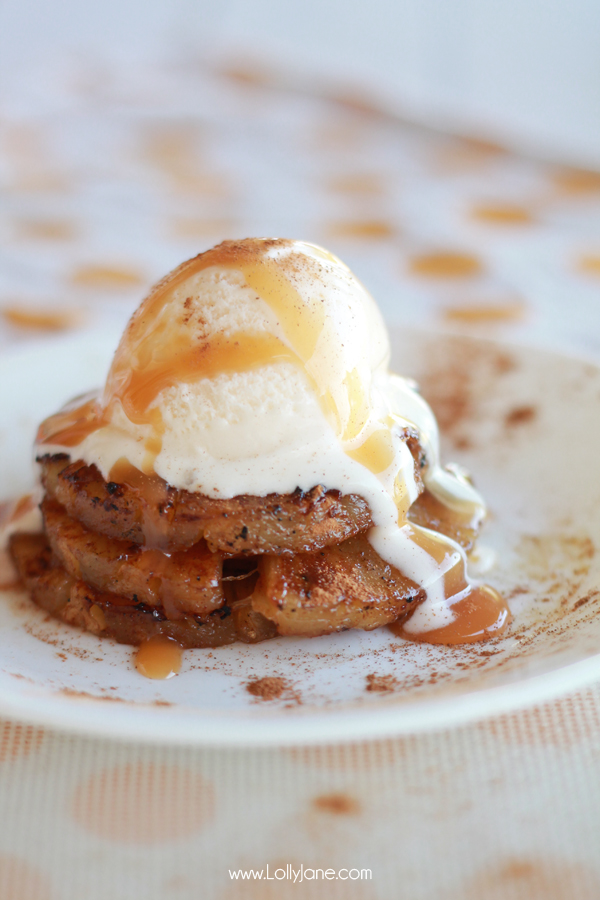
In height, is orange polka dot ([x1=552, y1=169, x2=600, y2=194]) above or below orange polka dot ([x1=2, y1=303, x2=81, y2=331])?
above

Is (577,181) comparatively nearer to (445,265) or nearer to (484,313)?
(445,265)

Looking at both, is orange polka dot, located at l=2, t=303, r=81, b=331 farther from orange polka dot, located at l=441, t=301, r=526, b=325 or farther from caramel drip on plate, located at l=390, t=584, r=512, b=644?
caramel drip on plate, located at l=390, t=584, r=512, b=644

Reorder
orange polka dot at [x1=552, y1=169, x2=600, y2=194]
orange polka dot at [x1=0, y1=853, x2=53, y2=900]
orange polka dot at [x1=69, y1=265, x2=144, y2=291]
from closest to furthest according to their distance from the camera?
1. orange polka dot at [x1=0, y1=853, x2=53, y2=900]
2. orange polka dot at [x1=69, y1=265, x2=144, y2=291]
3. orange polka dot at [x1=552, y1=169, x2=600, y2=194]

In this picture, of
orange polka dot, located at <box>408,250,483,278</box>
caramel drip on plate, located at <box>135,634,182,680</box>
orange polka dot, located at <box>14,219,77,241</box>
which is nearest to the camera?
caramel drip on plate, located at <box>135,634,182,680</box>

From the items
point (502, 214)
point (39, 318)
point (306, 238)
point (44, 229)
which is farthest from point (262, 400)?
point (502, 214)

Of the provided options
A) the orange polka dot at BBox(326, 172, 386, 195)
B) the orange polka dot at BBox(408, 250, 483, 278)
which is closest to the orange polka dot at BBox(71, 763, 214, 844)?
the orange polka dot at BBox(408, 250, 483, 278)

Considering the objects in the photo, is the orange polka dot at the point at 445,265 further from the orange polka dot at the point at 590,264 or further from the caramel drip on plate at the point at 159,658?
the caramel drip on plate at the point at 159,658

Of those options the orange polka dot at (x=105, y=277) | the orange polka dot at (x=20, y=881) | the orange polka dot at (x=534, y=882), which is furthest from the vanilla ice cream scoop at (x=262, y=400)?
the orange polka dot at (x=105, y=277)
